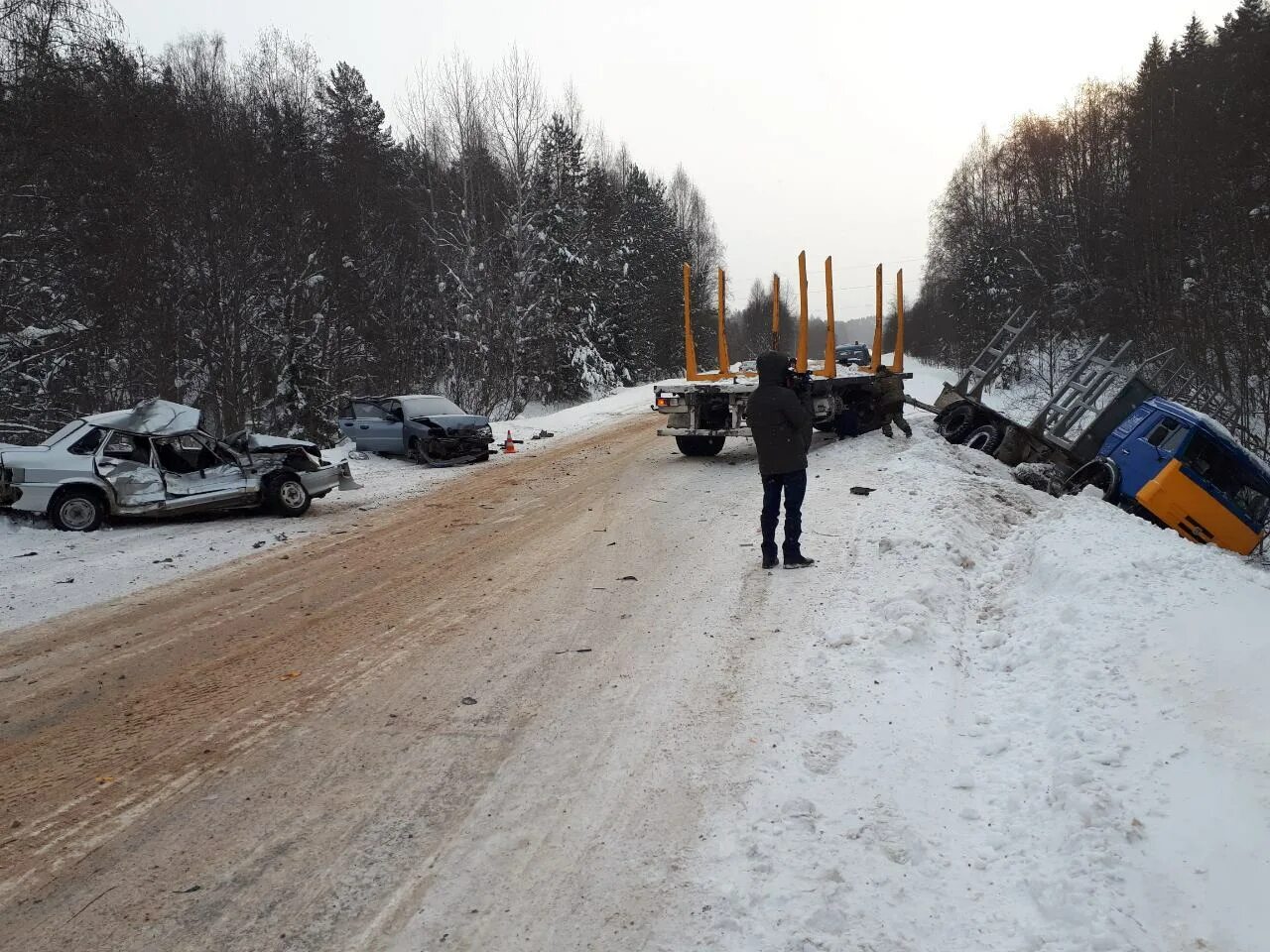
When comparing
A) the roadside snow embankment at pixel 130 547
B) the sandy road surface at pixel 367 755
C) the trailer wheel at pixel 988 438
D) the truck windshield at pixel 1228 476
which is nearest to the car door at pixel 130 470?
the roadside snow embankment at pixel 130 547

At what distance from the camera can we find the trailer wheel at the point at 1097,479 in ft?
45.5

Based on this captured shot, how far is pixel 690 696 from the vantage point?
487 cm

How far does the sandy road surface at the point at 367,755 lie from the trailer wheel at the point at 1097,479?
9.62m

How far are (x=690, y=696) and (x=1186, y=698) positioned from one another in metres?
2.70

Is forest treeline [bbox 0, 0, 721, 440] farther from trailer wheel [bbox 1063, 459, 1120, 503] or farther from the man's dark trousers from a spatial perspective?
trailer wheel [bbox 1063, 459, 1120, 503]

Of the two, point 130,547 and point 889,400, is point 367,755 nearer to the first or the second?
point 130,547

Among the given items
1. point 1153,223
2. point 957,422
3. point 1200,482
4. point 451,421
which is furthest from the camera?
point 1153,223

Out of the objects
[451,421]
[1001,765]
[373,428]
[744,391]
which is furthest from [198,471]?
[1001,765]

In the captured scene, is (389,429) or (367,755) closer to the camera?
(367,755)

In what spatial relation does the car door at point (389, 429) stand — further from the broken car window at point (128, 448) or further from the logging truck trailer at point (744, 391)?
the broken car window at point (128, 448)

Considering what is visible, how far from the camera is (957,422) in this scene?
17.4 meters

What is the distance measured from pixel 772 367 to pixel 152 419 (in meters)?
8.28

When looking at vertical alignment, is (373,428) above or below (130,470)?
below

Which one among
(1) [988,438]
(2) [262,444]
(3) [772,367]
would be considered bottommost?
(1) [988,438]
